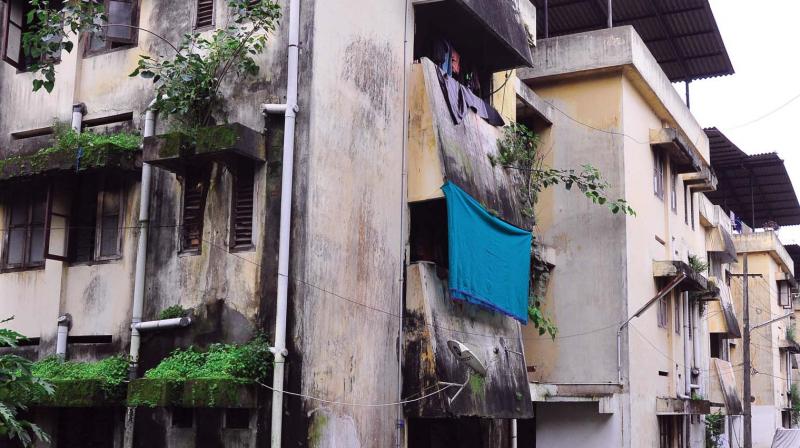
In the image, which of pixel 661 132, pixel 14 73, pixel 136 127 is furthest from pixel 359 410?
pixel 661 132

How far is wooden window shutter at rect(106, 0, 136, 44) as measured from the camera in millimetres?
12797

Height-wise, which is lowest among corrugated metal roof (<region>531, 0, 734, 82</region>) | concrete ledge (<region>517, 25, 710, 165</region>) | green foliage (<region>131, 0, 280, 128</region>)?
green foliage (<region>131, 0, 280, 128</region>)

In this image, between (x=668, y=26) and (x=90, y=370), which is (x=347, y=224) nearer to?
(x=90, y=370)

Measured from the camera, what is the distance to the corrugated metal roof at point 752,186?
29828mm

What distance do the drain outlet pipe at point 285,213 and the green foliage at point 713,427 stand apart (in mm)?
18427

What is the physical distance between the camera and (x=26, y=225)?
1309 centimetres

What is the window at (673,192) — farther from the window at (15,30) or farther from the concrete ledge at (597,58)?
the window at (15,30)

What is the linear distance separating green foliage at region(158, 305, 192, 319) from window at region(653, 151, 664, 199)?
1301 cm

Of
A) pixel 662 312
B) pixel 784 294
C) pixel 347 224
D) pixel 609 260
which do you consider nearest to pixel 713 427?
pixel 662 312

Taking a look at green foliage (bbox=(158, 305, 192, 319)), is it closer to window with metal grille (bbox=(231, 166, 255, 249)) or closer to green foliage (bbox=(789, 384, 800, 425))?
window with metal grille (bbox=(231, 166, 255, 249))

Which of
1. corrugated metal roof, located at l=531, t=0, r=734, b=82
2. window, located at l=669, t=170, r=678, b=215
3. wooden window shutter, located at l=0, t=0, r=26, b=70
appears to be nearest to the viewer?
wooden window shutter, located at l=0, t=0, r=26, b=70

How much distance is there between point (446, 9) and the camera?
13914mm

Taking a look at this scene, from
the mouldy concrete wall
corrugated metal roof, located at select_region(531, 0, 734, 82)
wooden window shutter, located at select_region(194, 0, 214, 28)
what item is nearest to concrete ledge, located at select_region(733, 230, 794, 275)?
corrugated metal roof, located at select_region(531, 0, 734, 82)

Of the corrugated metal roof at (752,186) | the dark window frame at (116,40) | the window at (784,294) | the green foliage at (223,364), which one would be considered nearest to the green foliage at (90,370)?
the green foliage at (223,364)
